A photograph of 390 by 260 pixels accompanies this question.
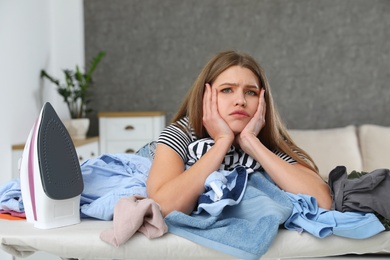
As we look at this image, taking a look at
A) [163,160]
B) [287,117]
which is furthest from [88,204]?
[287,117]

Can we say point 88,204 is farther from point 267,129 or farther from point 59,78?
point 59,78

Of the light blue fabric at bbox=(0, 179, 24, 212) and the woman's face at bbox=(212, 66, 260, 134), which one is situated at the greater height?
the woman's face at bbox=(212, 66, 260, 134)

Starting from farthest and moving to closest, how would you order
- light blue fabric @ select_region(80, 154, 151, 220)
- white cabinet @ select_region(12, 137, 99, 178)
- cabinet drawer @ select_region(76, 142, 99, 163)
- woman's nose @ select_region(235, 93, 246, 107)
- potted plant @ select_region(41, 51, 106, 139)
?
1. potted plant @ select_region(41, 51, 106, 139)
2. cabinet drawer @ select_region(76, 142, 99, 163)
3. white cabinet @ select_region(12, 137, 99, 178)
4. woman's nose @ select_region(235, 93, 246, 107)
5. light blue fabric @ select_region(80, 154, 151, 220)

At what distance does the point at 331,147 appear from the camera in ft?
11.4

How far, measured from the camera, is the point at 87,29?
13.8 ft

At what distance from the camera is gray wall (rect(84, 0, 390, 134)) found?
391cm

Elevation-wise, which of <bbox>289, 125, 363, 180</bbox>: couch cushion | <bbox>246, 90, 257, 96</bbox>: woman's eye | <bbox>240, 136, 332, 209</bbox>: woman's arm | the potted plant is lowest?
<bbox>289, 125, 363, 180</bbox>: couch cushion

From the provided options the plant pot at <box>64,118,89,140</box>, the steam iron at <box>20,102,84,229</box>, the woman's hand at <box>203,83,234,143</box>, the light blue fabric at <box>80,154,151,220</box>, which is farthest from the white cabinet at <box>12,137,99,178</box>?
the steam iron at <box>20,102,84,229</box>

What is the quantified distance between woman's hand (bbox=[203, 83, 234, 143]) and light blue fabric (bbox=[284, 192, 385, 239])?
316 millimetres

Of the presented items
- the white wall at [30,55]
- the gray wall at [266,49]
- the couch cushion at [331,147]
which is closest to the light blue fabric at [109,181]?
the white wall at [30,55]

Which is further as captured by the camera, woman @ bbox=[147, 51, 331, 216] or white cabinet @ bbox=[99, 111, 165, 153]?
white cabinet @ bbox=[99, 111, 165, 153]

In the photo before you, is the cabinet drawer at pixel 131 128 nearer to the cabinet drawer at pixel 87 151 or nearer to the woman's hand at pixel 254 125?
the cabinet drawer at pixel 87 151

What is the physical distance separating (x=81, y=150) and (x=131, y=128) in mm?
569

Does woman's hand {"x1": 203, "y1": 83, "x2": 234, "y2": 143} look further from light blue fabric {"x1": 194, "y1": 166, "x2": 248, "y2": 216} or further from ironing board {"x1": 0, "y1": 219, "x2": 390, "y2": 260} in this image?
ironing board {"x1": 0, "y1": 219, "x2": 390, "y2": 260}
